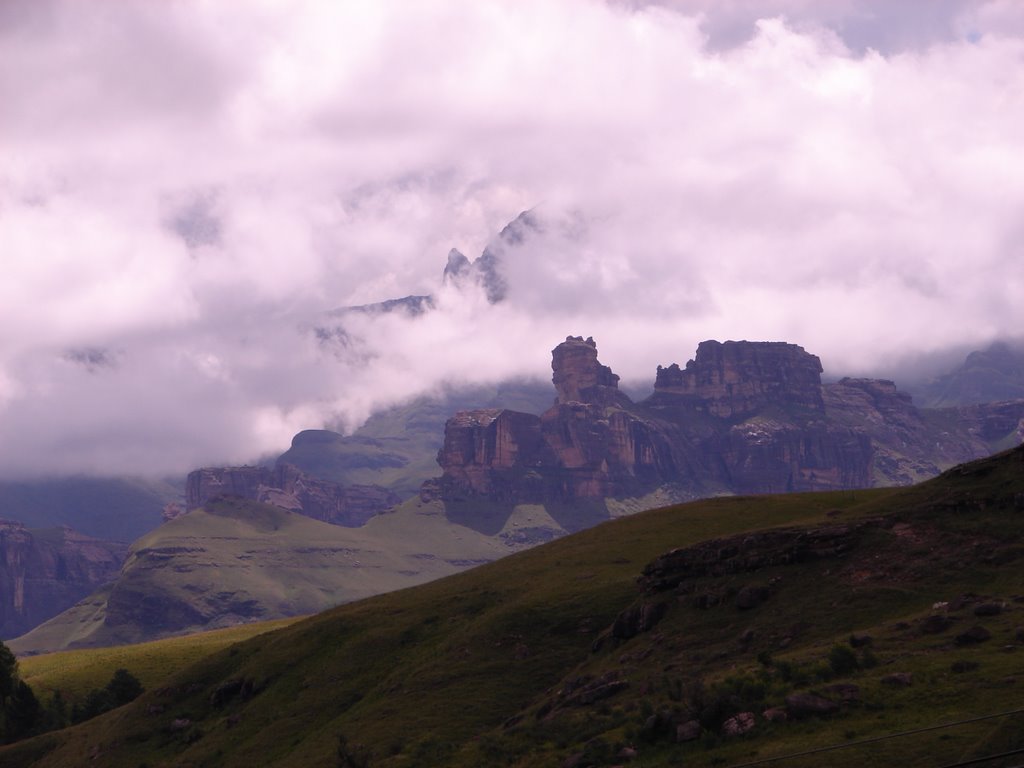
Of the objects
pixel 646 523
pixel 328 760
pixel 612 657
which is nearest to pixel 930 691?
pixel 612 657

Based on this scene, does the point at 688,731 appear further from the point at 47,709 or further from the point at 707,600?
the point at 47,709

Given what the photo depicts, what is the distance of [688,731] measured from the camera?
86.5 m

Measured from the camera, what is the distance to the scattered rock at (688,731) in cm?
8631

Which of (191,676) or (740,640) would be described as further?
(191,676)

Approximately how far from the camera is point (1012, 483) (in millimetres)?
112562

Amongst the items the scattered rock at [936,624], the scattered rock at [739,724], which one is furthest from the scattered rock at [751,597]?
the scattered rock at [739,724]

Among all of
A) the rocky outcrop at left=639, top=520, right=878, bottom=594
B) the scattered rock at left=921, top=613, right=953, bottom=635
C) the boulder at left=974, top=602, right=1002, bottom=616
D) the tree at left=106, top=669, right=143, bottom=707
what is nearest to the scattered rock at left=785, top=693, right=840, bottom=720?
the scattered rock at left=921, top=613, right=953, bottom=635

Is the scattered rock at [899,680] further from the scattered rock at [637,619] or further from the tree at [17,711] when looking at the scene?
the tree at [17,711]

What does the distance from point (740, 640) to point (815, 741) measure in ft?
98.9

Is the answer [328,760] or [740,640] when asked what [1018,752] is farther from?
[328,760]

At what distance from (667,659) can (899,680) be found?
2980 cm

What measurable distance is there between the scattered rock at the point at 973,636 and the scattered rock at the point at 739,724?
54.2 ft

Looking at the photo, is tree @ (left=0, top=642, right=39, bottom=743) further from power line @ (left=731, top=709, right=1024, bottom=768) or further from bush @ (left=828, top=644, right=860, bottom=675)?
power line @ (left=731, top=709, right=1024, bottom=768)

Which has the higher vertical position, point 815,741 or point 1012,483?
point 1012,483
